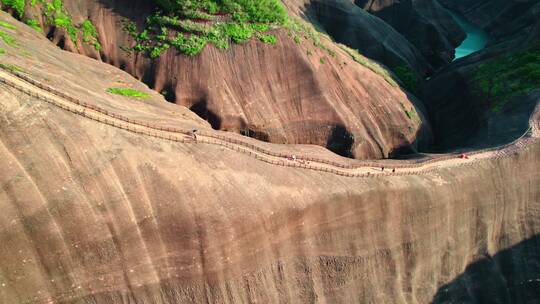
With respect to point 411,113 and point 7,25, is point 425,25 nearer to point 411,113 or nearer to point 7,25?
point 411,113

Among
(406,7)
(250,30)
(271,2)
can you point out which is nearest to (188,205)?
(250,30)

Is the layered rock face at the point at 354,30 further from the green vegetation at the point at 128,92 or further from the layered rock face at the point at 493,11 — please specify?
the green vegetation at the point at 128,92

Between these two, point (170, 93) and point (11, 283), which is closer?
point (11, 283)

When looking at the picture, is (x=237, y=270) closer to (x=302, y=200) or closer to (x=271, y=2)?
(x=302, y=200)

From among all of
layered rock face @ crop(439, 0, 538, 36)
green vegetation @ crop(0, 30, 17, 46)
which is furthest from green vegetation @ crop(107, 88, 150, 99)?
layered rock face @ crop(439, 0, 538, 36)

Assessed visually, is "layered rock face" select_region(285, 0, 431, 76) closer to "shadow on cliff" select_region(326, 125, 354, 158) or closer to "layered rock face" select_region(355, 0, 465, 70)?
"layered rock face" select_region(355, 0, 465, 70)
